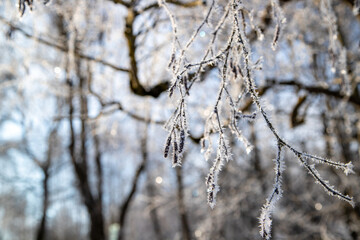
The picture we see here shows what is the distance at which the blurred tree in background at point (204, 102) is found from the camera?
972 mm

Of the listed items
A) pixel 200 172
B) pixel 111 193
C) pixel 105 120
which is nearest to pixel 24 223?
pixel 111 193

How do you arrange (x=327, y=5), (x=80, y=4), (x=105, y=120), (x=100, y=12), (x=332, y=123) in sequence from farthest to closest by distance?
(x=332, y=123)
(x=105, y=120)
(x=100, y=12)
(x=80, y=4)
(x=327, y=5)

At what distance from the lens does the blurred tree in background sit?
97 cm

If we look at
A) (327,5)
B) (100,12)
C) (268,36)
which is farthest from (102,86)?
(327,5)

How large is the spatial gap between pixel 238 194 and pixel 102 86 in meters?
4.09

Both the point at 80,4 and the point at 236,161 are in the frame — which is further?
the point at 236,161

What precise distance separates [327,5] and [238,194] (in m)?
5.12

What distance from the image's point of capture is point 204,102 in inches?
132

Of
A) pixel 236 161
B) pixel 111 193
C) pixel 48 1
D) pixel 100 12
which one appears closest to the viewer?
pixel 48 1

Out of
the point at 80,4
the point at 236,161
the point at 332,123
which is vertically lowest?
the point at 236,161

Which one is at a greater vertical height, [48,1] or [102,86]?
[48,1]

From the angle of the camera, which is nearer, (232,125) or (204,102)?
(232,125)

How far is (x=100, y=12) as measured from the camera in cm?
304

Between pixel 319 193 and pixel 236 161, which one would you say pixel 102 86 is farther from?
pixel 319 193
